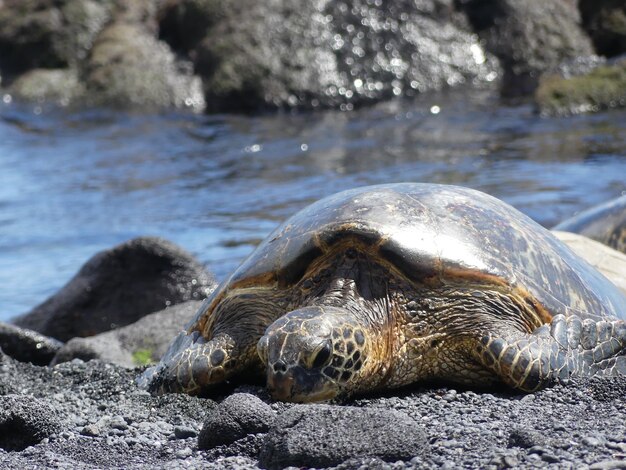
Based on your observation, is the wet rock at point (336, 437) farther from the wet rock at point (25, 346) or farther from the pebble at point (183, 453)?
the wet rock at point (25, 346)

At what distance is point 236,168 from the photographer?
15.4 m

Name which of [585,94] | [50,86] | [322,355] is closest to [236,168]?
[585,94]

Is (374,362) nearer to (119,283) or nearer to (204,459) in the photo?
(204,459)

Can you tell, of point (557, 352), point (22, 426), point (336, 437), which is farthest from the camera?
point (557, 352)

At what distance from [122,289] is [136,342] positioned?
1.37 m

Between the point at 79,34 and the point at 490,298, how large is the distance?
19.2m

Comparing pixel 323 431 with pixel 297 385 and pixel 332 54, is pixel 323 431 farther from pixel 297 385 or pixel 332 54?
pixel 332 54

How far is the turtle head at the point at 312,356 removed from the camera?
4258mm

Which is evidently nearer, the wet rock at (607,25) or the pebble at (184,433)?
the pebble at (184,433)

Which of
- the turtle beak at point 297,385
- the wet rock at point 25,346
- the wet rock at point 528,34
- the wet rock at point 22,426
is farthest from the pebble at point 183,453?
the wet rock at point 528,34

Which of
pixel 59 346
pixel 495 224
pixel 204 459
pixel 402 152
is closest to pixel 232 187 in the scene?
pixel 402 152

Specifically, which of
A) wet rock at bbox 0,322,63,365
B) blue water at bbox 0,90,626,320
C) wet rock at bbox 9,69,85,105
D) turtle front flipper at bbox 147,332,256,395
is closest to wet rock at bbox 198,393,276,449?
turtle front flipper at bbox 147,332,256,395

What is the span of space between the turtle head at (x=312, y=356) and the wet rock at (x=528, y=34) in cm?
1633

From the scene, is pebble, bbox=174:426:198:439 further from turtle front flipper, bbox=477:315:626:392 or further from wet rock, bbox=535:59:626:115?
wet rock, bbox=535:59:626:115
